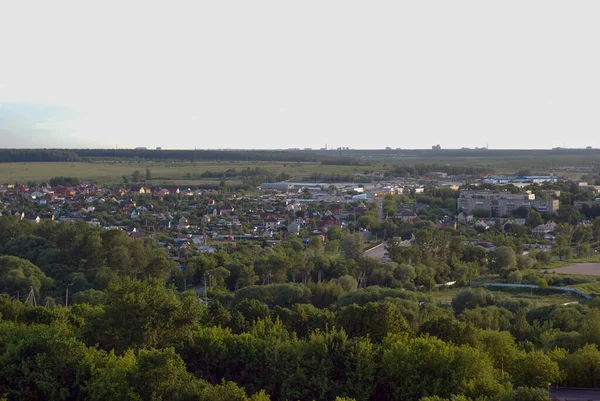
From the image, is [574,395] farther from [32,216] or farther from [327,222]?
[32,216]

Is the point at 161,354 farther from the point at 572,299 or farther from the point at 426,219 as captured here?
the point at 426,219

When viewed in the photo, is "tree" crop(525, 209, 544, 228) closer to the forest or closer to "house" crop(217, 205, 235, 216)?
"house" crop(217, 205, 235, 216)

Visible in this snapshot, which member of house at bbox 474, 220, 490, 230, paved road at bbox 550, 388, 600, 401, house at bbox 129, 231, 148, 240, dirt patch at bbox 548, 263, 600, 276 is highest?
paved road at bbox 550, 388, 600, 401

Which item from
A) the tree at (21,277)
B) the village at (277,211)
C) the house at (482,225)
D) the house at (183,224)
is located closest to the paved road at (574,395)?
the tree at (21,277)

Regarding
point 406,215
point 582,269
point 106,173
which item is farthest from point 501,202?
point 106,173

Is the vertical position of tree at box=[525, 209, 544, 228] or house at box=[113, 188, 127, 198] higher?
house at box=[113, 188, 127, 198]

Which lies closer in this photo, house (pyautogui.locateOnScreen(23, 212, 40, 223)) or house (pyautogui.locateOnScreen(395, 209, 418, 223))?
house (pyautogui.locateOnScreen(23, 212, 40, 223))

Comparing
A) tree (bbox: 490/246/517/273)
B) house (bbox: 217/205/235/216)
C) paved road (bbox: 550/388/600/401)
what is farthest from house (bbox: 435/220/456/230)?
paved road (bbox: 550/388/600/401)

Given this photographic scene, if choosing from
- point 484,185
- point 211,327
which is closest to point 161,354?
point 211,327
